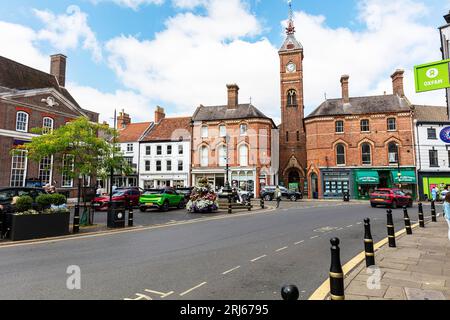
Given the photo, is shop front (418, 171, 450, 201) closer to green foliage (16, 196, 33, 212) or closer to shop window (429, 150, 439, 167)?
shop window (429, 150, 439, 167)

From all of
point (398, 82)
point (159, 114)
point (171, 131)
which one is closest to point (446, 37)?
point (398, 82)

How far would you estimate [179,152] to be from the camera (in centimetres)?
4078

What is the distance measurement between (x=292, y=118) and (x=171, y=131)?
1771 cm

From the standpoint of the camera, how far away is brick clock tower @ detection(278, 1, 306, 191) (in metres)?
39.3

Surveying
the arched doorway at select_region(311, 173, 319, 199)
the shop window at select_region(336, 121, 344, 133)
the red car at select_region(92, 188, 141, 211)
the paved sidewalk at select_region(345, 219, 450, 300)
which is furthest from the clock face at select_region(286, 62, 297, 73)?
the paved sidewalk at select_region(345, 219, 450, 300)

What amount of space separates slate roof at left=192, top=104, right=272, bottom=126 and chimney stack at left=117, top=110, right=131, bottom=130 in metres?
13.2

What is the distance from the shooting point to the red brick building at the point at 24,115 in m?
23.9

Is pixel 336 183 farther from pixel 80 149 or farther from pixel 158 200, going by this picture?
pixel 80 149

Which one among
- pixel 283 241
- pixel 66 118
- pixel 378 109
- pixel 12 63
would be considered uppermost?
pixel 12 63
